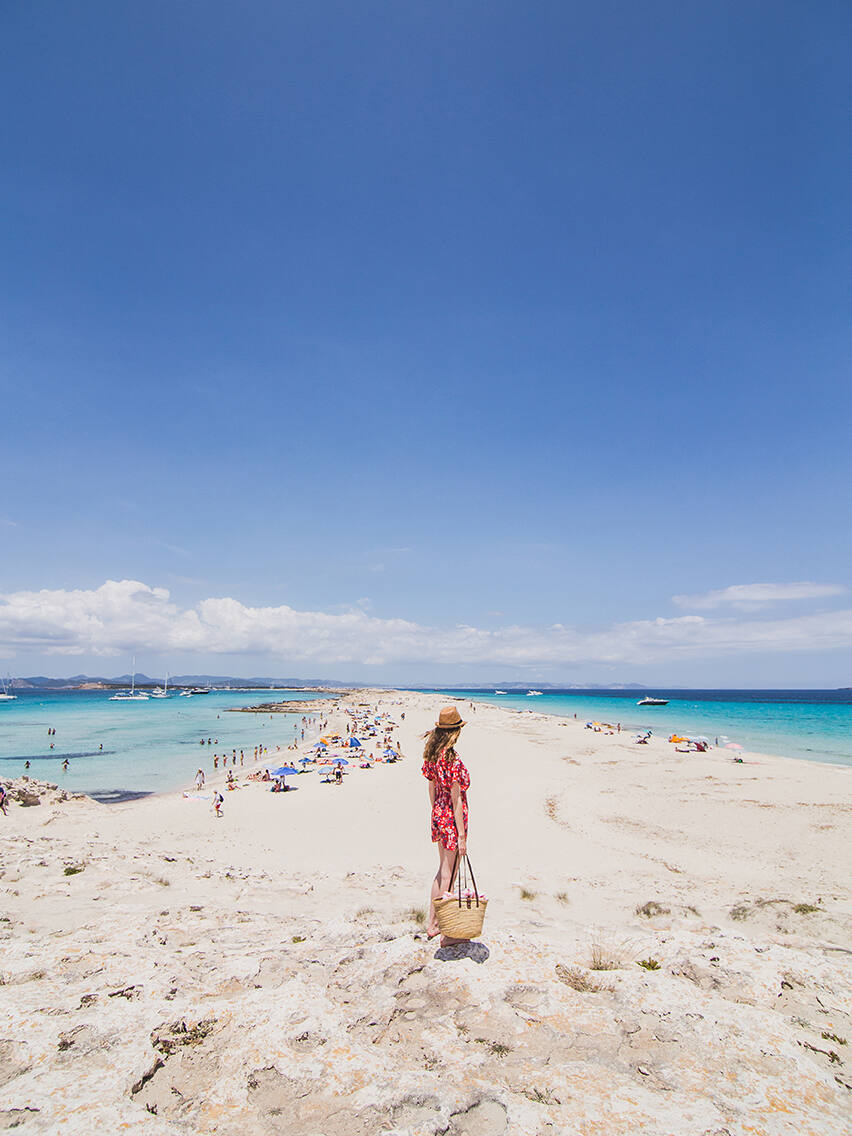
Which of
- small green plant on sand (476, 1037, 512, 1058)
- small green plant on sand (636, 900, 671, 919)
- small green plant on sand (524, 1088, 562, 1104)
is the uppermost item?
small green plant on sand (524, 1088, 562, 1104)

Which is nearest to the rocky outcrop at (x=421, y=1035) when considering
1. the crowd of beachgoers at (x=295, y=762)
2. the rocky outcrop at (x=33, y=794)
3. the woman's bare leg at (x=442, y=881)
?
the woman's bare leg at (x=442, y=881)

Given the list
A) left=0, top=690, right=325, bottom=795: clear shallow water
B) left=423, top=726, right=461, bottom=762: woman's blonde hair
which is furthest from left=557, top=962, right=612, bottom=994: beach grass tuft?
left=0, top=690, right=325, bottom=795: clear shallow water

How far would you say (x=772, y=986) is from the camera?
470 cm

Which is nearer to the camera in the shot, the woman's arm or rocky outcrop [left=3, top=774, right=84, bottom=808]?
the woman's arm

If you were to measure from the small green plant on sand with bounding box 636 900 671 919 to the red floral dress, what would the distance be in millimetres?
4572

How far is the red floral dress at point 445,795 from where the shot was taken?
5.50 m

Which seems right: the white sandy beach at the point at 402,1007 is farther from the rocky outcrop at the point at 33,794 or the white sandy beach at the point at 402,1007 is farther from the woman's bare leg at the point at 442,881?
the rocky outcrop at the point at 33,794

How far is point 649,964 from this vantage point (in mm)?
5137

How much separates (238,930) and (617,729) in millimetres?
52155

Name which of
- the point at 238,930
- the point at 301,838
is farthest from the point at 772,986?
the point at 301,838

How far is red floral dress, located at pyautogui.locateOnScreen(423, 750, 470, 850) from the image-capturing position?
18.1 ft

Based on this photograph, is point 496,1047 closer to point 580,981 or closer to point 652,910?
point 580,981

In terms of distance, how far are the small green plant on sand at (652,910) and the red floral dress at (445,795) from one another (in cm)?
457

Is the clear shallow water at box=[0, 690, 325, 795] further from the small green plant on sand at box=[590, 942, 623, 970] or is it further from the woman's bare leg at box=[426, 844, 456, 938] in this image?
the small green plant on sand at box=[590, 942, 623, 970]
